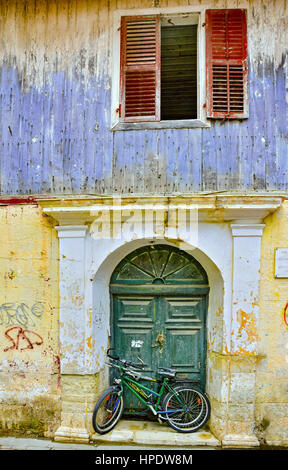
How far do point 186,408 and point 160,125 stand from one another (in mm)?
3879

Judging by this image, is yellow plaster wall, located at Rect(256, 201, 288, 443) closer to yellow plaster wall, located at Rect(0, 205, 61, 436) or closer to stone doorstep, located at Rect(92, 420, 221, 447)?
stone doorstep, located at Rect(92, 420, 221, 447)

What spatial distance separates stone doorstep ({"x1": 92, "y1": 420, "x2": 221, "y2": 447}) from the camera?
4758 mm

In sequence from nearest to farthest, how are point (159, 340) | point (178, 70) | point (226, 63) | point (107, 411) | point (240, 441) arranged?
point (240, 441), point (226, 63), point (107, 411), point (159, 340), point (178, 70)

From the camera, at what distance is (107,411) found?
507cm

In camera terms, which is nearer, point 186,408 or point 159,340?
point 186,408

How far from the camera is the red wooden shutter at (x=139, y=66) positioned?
5098mm

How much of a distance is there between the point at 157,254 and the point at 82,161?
5.54 ft

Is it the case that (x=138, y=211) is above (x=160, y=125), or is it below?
below

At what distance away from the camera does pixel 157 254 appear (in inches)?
211

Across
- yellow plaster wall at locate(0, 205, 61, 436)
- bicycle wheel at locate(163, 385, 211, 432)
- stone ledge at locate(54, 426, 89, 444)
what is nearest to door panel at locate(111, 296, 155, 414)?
bicycle wheel at locate(163, 385, 211, 432)

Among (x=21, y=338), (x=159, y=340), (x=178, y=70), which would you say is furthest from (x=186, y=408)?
(x=178, y=70)

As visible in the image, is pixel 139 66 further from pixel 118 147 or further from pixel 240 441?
pixel 240 441

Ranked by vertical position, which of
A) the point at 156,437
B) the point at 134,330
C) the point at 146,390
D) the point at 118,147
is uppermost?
the point at 118,147

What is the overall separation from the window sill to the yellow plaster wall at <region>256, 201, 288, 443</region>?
1581mm
